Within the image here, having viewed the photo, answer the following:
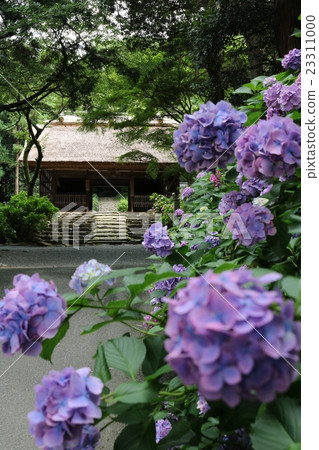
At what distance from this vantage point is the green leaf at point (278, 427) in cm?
33

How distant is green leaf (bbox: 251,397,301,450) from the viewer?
33 centimetres

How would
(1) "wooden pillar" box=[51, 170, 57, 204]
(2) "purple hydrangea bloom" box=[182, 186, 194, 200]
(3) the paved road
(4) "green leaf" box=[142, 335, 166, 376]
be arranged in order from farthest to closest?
(1) "wooden pillar" box=[51, 170, 57, 204] → (2) "purple hydrangea bloom" box=[182, 186, 194, 200] → (3) the paved road → (4) "green leaf" box=[142, 335, 166, 376]

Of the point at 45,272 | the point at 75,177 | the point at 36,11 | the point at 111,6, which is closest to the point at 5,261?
the point at 45,272

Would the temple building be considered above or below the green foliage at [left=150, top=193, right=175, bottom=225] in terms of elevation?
above

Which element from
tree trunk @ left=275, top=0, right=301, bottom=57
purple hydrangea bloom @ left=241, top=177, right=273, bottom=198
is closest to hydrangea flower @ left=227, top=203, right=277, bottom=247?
purple hydrangea bloom @ left=241, top=177, right=273, bottom=198

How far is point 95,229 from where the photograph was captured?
32.4ft

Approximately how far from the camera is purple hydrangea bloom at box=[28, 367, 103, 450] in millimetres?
345

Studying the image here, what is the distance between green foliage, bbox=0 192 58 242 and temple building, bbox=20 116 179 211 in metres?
3.30

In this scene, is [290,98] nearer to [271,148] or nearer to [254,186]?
[254,186]

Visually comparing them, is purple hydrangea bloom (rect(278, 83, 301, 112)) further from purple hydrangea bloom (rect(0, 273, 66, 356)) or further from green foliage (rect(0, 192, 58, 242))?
green foliage (rect(0, 192, 58, 242))

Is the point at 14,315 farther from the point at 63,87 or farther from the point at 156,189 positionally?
the point at 156,189

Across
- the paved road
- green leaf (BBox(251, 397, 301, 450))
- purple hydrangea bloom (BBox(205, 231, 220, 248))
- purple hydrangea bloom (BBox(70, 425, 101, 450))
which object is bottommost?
the paved road

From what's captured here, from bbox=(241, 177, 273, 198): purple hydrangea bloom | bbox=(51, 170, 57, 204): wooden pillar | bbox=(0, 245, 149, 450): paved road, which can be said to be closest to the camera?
bbox=(241, 177, 273, 198): purple hydrangea bloom

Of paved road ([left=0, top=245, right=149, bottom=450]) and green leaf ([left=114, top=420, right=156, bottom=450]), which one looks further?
paved road ([left=0, top=245, right=149, bottom=450])
